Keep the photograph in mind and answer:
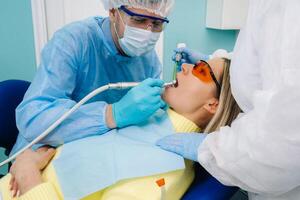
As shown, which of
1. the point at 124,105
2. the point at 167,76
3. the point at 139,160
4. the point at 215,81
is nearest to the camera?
the point at 139,160

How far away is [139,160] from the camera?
0.88m

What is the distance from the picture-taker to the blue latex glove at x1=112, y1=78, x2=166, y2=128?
97cm

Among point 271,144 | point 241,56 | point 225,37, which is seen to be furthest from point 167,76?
point 271,144

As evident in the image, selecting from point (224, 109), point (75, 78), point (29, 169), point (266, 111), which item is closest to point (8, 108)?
point (75, 78)

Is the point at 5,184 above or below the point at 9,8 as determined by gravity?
below

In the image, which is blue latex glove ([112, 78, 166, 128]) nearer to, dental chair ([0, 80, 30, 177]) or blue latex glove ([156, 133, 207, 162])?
blue latex glove ([156, 133, 207, 162])

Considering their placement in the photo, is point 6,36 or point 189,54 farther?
point 6,36

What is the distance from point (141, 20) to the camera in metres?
1.19

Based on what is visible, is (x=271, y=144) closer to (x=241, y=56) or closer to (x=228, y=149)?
(x=228, y=149)

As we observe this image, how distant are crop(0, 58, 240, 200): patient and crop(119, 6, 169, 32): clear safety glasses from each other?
0.22m

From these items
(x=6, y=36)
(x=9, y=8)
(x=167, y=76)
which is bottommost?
(x=167, y=76)

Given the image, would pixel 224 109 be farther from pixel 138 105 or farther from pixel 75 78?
pixel 75 78

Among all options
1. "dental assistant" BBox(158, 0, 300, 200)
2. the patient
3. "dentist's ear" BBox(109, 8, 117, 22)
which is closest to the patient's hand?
the patient

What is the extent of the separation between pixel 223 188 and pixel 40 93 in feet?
2.28
